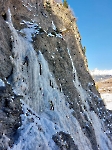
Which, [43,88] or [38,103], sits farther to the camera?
[43,88]

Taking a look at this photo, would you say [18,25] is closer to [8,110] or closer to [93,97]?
[8,110]

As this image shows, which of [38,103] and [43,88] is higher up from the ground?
[43,88]

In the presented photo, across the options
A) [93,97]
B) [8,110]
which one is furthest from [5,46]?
[93,97]

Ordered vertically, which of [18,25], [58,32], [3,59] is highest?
[58,32]

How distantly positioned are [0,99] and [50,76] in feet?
18.1

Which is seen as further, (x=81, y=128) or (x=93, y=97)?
(x=93, y=97)

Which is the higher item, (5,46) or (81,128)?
(5,46)

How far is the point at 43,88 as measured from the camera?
16.3 m

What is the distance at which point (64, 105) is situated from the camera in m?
17.6

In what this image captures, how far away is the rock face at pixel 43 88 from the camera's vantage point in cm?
1316

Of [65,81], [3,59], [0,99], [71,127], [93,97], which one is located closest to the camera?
[0,99]

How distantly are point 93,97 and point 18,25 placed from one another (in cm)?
1038

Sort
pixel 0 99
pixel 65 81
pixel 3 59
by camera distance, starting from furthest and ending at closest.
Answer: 1. pixel 65 81
2. pixel 3 59
3. pixel 0 99

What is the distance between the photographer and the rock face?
43.2ft
